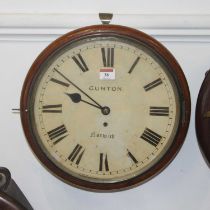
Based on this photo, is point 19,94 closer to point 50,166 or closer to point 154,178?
point 50,166

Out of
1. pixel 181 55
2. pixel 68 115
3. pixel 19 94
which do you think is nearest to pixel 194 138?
pixel 181 55

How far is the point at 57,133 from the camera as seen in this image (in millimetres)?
918

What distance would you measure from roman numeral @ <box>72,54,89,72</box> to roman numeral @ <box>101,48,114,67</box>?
0.04 meters

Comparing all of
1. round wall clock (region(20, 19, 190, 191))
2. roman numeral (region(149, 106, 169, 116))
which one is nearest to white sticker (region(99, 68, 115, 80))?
round wall clock (region(20, 19, 190, 191))

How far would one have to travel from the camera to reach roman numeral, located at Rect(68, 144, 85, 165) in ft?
3.02

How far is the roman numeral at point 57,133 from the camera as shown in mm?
918

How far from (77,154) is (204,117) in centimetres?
30

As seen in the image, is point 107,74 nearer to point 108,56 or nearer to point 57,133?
point 108,56

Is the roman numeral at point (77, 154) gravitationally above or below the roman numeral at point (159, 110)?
below

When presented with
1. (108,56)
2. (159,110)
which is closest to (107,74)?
(108,56)

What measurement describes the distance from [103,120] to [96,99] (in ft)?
0.17

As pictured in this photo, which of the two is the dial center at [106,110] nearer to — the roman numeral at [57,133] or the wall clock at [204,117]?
the roman numeral at [57,133]

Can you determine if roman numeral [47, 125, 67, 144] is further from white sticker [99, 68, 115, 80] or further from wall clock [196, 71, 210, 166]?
wall clock [196, 71, 210, 166]

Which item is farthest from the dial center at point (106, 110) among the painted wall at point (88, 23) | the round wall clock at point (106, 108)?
the painted wall at point (88, 23)
